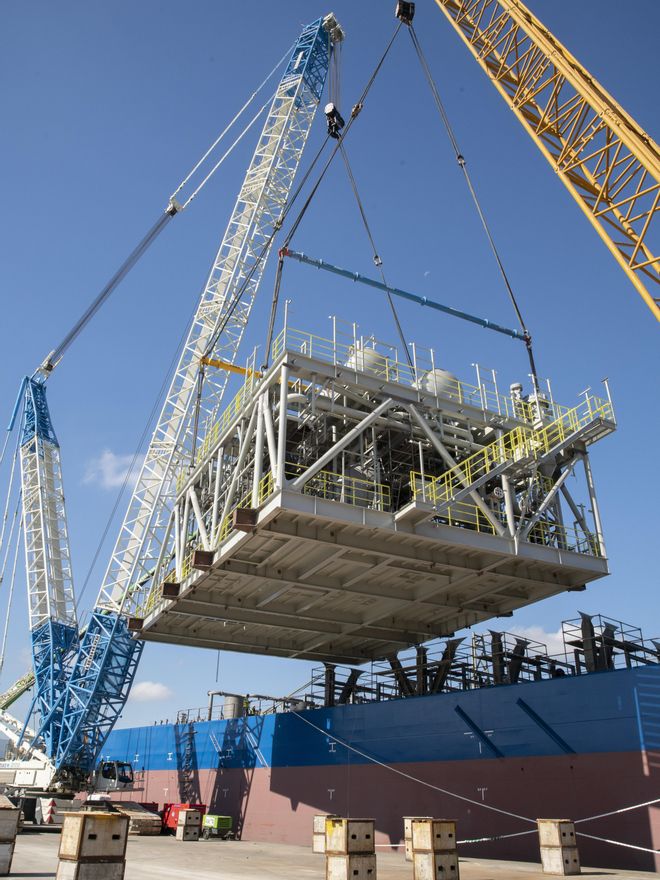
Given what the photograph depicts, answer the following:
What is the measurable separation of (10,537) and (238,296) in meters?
24.2

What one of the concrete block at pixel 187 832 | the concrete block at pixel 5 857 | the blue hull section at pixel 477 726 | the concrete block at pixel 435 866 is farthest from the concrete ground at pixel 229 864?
the blue hull section at pixel 477 726

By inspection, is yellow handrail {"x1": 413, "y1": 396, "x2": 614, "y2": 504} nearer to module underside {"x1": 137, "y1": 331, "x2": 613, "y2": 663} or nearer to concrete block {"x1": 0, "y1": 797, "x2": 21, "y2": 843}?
module underside {"x1": 137, "y1": 331, "x2": 613, "y2": 663}

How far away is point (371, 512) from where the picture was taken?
21.5 metres

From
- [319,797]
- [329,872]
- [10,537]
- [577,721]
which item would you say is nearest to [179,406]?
[10,537]

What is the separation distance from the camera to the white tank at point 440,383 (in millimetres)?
26045

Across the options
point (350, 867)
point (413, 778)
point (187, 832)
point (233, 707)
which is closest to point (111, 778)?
point (233, 707)

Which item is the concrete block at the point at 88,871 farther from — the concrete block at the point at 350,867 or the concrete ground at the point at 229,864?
the concrete block at the point at 350,867

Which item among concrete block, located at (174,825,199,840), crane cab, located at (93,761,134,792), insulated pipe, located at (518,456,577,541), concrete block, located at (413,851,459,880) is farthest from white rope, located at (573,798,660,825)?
crane cab, located at (93,761,134,792)

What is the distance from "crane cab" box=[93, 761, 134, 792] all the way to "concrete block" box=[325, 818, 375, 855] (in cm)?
3150

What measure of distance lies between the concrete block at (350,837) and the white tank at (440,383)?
1476 centimetres

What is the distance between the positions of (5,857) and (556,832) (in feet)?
43.6

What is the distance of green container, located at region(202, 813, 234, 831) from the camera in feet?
109

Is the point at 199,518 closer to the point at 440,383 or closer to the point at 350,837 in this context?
the point at 440,383

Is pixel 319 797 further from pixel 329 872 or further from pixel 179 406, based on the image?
pixel 179 406
